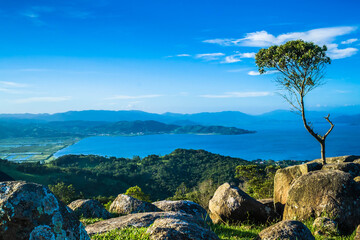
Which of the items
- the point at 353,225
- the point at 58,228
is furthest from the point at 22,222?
the point at 353,225

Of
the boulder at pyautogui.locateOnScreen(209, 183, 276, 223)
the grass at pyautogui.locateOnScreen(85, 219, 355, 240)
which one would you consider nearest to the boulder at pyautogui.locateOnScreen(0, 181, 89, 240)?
the grass at pyautogui.locateOnScreen(85, 219, 355, 240)

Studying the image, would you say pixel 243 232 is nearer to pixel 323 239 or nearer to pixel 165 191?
pixel 323 239

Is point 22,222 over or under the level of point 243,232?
over

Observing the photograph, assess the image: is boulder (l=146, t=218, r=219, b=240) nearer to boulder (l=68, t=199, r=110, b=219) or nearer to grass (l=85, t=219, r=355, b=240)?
grass (l=85, t=219, r=355, b=240)

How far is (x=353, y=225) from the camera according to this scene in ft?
26.0

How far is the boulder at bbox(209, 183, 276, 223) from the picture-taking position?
33.8ft

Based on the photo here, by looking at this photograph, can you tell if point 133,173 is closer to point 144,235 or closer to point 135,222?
point 135,222

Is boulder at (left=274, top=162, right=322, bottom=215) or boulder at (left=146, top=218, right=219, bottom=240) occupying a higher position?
boulder at (left=146, top=218, right=219, bottom=240)

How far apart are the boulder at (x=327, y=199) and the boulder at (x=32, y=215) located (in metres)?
7.74

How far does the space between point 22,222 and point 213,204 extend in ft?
28.9

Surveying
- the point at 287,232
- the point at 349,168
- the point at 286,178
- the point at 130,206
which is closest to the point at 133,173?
the point at 130,206

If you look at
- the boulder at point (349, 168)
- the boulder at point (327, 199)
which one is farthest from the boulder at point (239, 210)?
the boulder at point (349, 168)

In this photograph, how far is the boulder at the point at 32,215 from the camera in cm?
362

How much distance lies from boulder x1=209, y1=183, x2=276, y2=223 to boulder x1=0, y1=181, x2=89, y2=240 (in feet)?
25.1
